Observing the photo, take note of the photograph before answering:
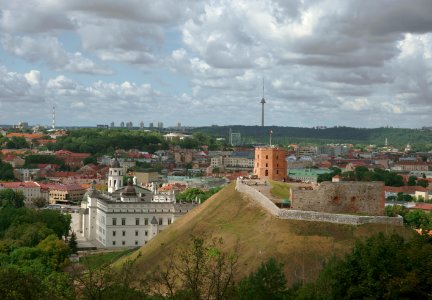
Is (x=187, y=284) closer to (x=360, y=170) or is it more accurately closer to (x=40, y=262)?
(x=40, y=262)

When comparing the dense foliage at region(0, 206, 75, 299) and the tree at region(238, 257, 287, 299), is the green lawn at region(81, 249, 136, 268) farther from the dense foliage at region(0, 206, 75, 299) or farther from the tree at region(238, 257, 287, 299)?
the tree at region(238, 257, 287, 299)

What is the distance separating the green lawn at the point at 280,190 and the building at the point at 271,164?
326 centimetres

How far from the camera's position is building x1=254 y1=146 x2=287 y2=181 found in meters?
66.6

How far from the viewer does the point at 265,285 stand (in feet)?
110

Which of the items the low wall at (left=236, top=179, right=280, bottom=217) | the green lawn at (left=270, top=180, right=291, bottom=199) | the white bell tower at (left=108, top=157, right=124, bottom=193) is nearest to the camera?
the low wall at (left=236, top=179, right=280, bottom=217)

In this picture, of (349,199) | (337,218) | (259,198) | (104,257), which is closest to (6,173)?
(104,257)

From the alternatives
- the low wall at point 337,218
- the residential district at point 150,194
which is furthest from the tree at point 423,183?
the low wall at point 337,218

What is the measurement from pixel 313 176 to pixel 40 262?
10866cm

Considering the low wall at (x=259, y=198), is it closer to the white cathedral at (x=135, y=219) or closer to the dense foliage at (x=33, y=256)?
the dense foliage at (x=33, y=256)

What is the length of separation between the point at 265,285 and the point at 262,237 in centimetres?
1485

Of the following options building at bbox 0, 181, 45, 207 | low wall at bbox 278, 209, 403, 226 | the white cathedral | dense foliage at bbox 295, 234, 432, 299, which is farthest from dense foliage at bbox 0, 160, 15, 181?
dense foliage at bbox 295, 234, 432, 299

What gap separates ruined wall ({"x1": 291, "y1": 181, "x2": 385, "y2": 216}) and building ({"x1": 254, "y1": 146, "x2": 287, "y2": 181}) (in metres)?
14.5

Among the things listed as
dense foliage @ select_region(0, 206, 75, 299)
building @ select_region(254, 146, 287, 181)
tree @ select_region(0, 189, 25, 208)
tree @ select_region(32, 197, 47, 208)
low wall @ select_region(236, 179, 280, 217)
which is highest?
building @ select_region(254, 146, 287, 181)

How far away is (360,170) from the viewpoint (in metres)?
162
